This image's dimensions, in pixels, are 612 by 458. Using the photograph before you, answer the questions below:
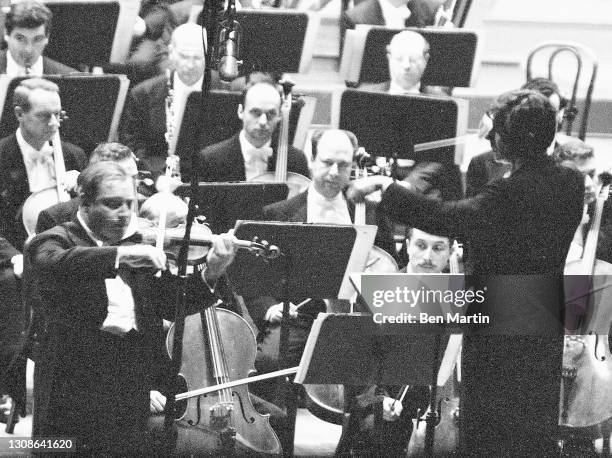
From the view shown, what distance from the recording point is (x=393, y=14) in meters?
4.90

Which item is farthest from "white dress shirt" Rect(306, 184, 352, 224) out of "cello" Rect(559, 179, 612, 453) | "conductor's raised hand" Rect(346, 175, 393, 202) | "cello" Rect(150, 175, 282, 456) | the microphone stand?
the microphone stand

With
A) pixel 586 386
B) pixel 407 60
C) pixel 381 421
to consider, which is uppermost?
pixel 407 60

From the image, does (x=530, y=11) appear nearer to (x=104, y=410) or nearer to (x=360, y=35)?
(x=360, y=35)

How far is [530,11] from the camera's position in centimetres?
566

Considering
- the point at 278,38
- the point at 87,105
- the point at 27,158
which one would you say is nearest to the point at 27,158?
the point at 27,158

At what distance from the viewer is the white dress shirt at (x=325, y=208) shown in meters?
3.82

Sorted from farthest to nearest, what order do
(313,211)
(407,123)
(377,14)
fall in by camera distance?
(377,14), (407,123), (313,211)

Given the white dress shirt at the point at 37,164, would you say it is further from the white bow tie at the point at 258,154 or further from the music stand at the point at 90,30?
the white bow tie at the point at 258,154

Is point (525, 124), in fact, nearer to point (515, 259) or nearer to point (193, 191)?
point (515, 259)

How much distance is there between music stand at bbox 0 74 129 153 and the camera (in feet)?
12.8

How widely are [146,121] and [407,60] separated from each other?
0.94 metres

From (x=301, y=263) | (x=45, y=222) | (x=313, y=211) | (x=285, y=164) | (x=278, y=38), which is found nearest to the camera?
(x=301, y=263)

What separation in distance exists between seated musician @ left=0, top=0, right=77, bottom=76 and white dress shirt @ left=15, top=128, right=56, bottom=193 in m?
0.37

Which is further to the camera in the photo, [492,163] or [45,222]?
[492,163]
